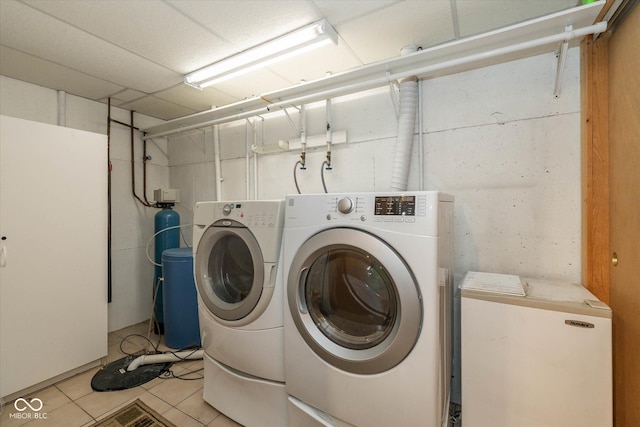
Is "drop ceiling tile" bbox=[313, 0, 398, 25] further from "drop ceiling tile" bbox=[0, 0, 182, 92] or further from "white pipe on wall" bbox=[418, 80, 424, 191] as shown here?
"drop ceiling tile" bbox=[0, 0, 182, 92]

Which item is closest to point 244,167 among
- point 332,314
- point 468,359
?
point 332,314

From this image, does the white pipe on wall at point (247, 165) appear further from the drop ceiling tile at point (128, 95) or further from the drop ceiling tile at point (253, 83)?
the drop ceiling tile at point (128, 95)

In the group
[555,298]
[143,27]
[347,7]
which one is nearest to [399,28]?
[347,7]

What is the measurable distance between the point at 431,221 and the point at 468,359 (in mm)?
790

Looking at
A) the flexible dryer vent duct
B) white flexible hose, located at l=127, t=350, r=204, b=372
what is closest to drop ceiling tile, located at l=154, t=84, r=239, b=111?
the flexible dryer vent duct

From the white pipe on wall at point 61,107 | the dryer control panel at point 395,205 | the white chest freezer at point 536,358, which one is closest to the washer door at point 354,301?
the dryer control panel at point 395,205

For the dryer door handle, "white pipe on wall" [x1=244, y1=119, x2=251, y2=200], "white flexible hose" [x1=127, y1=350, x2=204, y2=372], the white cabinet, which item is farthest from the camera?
"white pipe on wall" [x1=244, y1=119, x2=251, y2=200]

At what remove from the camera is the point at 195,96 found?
100 inches

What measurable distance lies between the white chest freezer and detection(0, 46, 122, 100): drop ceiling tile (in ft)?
10.3

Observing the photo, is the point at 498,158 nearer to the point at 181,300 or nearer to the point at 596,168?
the point at 596,168

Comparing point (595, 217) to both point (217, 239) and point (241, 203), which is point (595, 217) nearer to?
point (241, 203)

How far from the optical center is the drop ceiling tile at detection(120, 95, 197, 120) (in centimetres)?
268

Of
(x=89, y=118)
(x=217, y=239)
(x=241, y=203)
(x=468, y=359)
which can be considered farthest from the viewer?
(x=89, y=118)

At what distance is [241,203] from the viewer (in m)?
1.57
